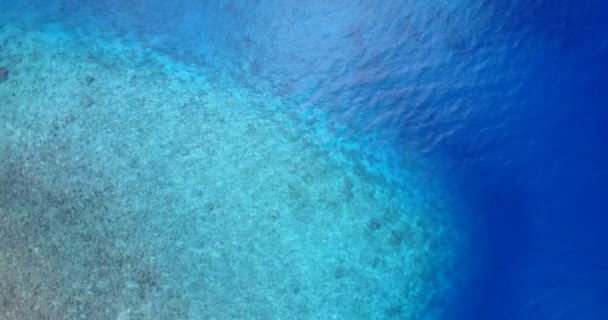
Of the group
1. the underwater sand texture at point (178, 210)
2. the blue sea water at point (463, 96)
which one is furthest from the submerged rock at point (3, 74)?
the blue sea water at point (463, 96)

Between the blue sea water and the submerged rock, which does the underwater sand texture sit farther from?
the blue sea water

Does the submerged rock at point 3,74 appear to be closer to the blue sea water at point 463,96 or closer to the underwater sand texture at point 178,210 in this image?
the underwater sand texture at point 178,210

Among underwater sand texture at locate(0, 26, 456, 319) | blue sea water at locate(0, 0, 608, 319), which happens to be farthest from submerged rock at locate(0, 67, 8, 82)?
blue sea water at locate(0, 0, 608, 319)

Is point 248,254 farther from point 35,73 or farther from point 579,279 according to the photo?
point 579,279

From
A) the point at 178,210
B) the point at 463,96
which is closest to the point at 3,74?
the point at 178,210

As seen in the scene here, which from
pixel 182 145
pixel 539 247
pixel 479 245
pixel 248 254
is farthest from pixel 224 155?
pixel 539 247

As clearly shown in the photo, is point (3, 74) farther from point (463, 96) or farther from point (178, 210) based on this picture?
point (463, 96)
